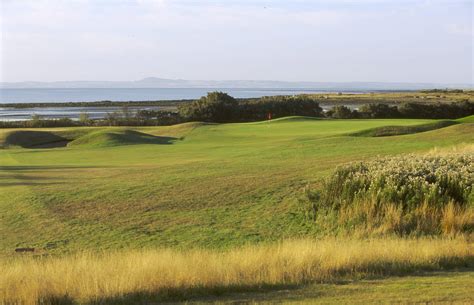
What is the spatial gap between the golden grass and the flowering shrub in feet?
6.60

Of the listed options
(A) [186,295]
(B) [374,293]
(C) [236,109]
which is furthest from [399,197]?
(C) [236,109]

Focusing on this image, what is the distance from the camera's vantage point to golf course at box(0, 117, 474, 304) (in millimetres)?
7953

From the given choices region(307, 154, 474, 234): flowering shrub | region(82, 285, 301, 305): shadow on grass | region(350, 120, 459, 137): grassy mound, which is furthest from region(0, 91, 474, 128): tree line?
region(82, 285, 301, 305): shadow on grass

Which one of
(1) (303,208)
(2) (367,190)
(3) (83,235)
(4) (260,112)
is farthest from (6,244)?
(4) (260,112)

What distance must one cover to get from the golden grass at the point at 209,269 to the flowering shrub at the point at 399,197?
2010 millimetres

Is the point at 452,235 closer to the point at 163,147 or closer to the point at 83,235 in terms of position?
the point at 83,235

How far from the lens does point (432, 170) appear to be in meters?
14.4

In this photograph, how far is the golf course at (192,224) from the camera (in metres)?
7.95

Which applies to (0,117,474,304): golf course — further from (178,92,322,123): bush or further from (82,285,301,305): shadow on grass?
(178,92,322,123): bush

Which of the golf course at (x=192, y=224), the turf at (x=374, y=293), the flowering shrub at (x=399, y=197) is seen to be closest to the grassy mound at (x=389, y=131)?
the golf course at (x=192, y=224)

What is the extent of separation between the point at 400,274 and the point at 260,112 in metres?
59.6

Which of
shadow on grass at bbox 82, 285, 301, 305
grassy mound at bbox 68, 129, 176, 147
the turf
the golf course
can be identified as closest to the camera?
the turf

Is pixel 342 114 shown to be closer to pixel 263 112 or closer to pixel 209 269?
pixel 263 112

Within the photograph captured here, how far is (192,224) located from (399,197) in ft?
13.8
